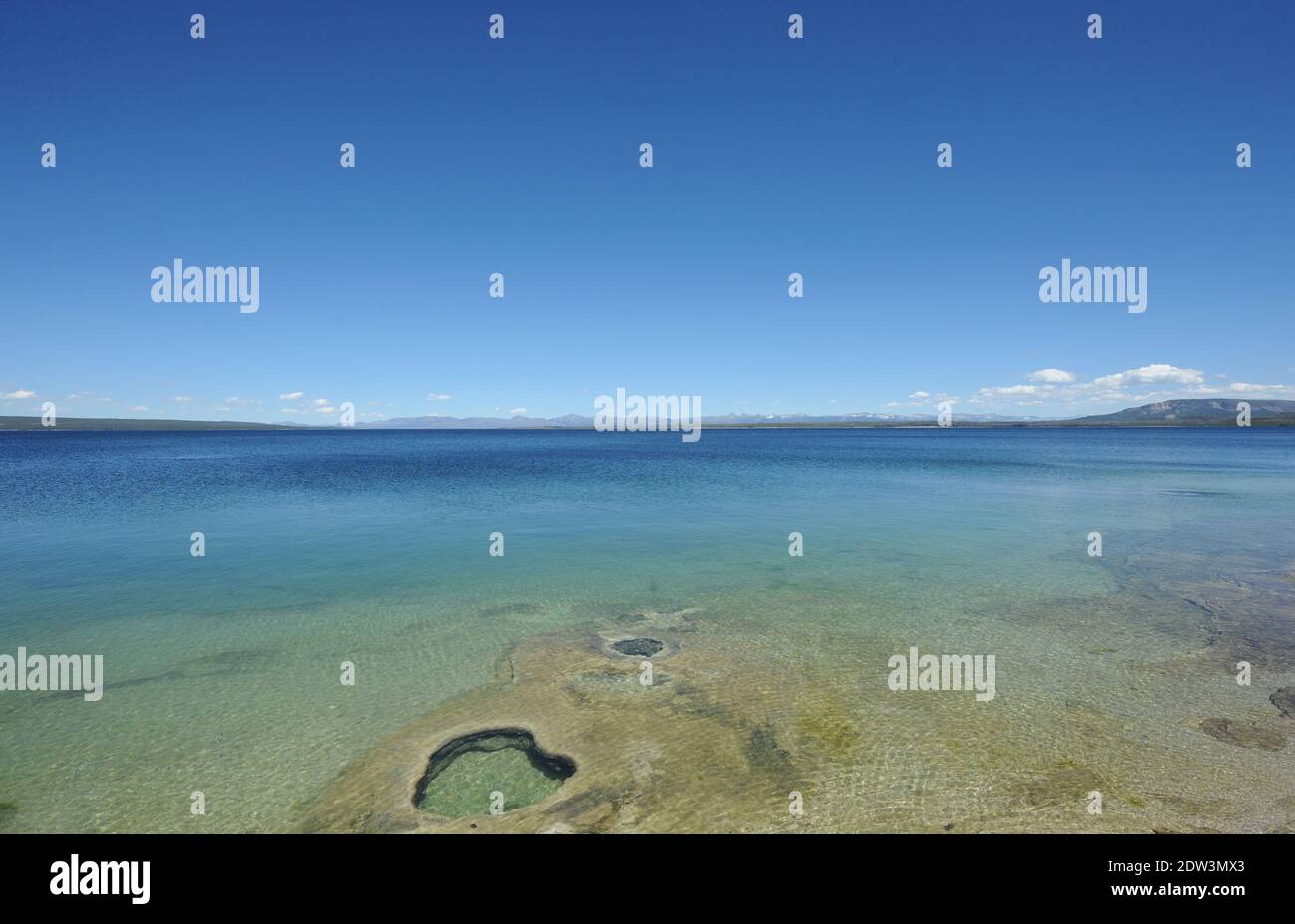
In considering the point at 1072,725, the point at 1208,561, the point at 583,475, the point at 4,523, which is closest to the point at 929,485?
the point at 1208,561

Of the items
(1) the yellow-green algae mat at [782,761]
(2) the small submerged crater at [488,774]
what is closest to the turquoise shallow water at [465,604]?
(1) the yellow-green algae mat at [782,761]

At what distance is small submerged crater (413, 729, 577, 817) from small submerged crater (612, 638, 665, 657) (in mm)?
3871

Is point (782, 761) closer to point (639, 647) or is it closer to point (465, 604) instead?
point (639, 647)

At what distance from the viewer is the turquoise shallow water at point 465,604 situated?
9672mm

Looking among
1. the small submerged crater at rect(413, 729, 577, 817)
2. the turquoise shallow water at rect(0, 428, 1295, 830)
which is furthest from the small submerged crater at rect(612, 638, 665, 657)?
the small submerged crater at rect(413, 729, 577, 817)

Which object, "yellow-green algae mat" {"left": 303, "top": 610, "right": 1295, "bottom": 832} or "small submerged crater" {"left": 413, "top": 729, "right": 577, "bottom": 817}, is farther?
"small submerged crater" {"left": 413, "top": 729, "right": 577, "bottom": 817}

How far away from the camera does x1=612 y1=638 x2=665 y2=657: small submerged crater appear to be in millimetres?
13602

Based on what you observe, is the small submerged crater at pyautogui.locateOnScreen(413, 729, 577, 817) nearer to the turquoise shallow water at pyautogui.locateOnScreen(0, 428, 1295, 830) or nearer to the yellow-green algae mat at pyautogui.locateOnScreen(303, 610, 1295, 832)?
the yellow-green algae mat at pyautogui.locateOnScreen(303, 610, 1295, 832)

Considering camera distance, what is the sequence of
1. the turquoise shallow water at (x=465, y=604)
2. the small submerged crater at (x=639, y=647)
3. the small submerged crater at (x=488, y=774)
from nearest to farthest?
the small submerged crater at (x=488, y=774), the turquoise shallow water at (x=465, y=604), the small submerged crater at (x=639, y=647)

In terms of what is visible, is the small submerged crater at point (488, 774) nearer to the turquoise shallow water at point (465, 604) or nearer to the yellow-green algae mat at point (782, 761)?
the yellow-green algae mat at point (782, 761)

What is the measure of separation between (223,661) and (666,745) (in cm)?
1058

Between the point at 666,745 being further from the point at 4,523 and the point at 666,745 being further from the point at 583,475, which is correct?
the point at 583,475

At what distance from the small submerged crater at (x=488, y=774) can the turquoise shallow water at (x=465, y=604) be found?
1.56 metres

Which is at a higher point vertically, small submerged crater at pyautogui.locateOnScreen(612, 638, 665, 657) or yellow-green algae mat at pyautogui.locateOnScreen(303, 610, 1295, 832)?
small submerged crater at pyautogui.locateOnScreen(612, 638, 665, 657)
